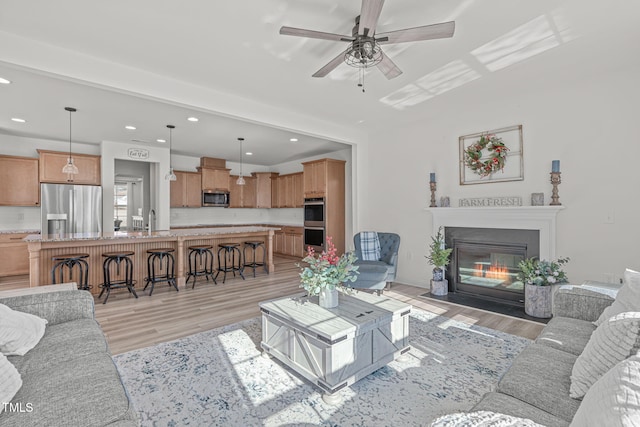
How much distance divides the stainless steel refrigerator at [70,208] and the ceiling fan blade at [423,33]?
20.3 ft

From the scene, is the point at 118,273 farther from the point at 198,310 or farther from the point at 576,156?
the point at 576,156

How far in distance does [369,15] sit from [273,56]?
123 centimetres

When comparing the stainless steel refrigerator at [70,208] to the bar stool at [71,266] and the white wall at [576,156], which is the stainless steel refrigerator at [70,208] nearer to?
the bar stool at [71,266]

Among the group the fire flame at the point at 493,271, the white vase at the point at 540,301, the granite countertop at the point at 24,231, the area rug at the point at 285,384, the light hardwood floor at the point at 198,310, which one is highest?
the granite countertop at the point at 24,231

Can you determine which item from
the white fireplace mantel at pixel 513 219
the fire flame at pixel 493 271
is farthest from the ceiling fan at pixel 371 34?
the fire flame at pixel 493 271

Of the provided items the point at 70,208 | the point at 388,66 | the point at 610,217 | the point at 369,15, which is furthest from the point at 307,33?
the point at 70,208

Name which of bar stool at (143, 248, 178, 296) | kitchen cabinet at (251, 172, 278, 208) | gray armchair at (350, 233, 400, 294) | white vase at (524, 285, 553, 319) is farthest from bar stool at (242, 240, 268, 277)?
white vase at (524, 285, 553, 319)

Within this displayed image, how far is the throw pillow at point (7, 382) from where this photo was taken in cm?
118

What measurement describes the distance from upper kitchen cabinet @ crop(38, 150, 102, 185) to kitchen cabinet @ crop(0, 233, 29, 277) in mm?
1187

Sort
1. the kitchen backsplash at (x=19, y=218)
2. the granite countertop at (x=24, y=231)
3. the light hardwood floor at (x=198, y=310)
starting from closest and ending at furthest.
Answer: the light hardwood floor at (x=198, y=310) < the granite countertop at (x=24, y=231) < the kitchen backsplash at (x=19, y=218)

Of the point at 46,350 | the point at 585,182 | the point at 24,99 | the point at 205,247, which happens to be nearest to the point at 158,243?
the point at 205,247

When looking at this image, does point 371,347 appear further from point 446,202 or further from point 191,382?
point 446,202

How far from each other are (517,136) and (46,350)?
5.02 metres

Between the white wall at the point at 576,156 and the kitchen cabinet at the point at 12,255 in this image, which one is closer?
the white wall at the point at 576,156
